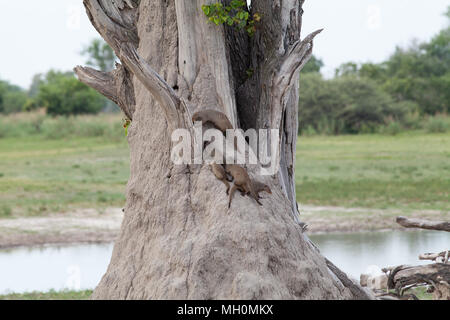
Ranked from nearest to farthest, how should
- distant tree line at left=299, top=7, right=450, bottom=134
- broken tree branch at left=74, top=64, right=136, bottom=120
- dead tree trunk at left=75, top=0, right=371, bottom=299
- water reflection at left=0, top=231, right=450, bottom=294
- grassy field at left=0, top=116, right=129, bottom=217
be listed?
dead tree trunk at left=75, top=0, right=371, bottom=299
broken tree branch at left=74, top=64, right=136, bottom=120
water reflection at left=0, top=231, right=450, bottom=294
grassy field at left=0, top=116, right=129, bottom=217
distant tree line at left=299, top=7, right=450, bottom=134

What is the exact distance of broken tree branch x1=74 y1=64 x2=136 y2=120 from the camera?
5371mm

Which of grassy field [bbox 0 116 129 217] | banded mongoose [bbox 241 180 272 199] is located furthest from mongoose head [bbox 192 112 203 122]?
grassy field [bbox 0 116 129 217]

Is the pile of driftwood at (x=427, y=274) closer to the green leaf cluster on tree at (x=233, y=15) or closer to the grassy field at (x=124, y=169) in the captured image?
the green leaf cluster on tree at (x=233, y=15)

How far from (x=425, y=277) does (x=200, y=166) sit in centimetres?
211

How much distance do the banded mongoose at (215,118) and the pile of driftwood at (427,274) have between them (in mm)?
1596

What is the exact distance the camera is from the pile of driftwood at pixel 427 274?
5.24m

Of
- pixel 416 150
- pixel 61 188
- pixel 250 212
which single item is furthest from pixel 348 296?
pixel 416 150

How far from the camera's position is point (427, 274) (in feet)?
17.4

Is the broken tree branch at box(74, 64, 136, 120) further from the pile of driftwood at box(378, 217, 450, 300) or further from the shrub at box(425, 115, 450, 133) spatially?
the shrub at box(425, 115, 450, 133)

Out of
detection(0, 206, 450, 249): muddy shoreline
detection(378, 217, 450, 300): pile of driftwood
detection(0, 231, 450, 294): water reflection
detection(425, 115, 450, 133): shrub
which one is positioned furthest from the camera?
detection(425, 115, 450, 133): shrub

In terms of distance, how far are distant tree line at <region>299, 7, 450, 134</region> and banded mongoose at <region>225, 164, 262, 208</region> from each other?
71.0ft

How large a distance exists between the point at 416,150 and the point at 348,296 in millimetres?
16933

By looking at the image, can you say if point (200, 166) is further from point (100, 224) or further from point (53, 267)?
point (100, 224)

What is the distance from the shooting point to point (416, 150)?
20609 millimetres
